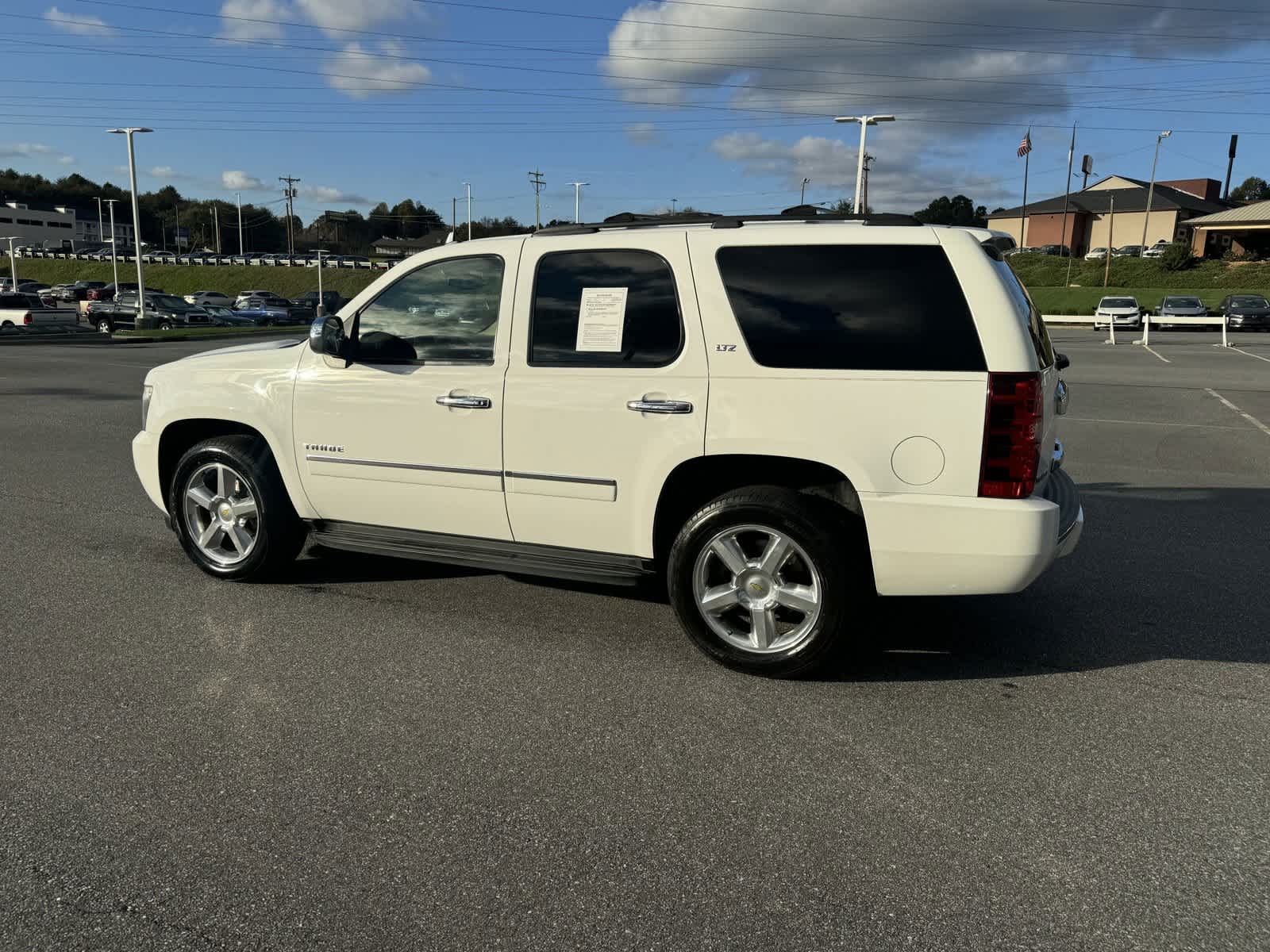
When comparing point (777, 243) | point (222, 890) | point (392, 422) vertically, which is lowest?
point (222, 890)

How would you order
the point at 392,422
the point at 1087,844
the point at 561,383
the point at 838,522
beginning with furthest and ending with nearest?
the point at 392,422, the point at 561,383, the point at 838,522, the point at 1087,844

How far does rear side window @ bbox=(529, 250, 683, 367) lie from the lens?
443 centimetres

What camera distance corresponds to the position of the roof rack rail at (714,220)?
4266 mm

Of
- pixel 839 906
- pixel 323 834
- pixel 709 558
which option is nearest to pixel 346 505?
pixel 709 558

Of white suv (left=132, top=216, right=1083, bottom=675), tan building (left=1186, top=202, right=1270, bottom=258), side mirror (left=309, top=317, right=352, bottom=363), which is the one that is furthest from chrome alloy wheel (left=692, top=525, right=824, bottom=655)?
tan building (left=1186, top=202, right=1270, bottom=258)

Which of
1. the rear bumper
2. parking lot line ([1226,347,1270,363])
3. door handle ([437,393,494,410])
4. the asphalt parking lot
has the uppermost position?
door handle ([437,393,494,410])

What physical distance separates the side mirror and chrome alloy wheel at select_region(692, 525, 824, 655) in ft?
6.99

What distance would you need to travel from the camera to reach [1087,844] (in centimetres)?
306

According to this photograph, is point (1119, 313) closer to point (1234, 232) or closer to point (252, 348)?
point (252, 348)

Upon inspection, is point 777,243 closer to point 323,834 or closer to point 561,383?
point 561,383

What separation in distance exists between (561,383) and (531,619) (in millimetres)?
1272

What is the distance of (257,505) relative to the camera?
5449 millimetres

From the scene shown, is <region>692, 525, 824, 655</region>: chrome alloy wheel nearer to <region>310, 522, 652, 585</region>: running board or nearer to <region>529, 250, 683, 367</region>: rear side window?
<region>310, 522, 652, 585</region>: running board

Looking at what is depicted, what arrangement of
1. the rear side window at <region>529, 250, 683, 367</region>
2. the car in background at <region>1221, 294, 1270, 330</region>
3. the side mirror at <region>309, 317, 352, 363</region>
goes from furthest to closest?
the car in background at <region>1221, 294, 1270, 330</region> → the side mirror at <region>309, 317, 352, 363</region> → the rear side window at <region>529, 250, 683, 367</region>
